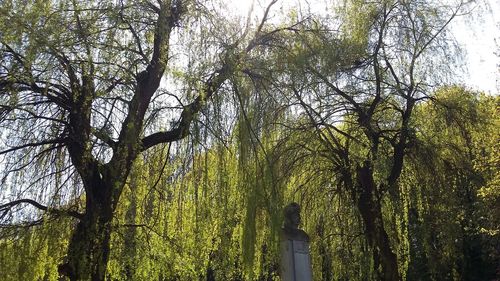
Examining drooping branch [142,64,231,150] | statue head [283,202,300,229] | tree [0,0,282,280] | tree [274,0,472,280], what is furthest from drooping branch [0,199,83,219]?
tree [274,0,472,280]

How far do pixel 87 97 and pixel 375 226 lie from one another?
5.08 meters

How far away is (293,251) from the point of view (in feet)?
19.2

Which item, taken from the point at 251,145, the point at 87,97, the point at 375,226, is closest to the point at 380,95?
the point at 375,226

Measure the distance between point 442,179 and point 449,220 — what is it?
698mm

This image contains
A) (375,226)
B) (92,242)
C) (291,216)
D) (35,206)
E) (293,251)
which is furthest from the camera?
(375,226)

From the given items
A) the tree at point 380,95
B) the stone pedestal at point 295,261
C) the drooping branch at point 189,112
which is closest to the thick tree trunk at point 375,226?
the tree at point 380,95

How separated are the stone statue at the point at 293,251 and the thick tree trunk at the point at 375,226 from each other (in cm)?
306

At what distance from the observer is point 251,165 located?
21.4 ft

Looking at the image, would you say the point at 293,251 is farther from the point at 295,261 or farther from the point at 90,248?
the point at 90,248

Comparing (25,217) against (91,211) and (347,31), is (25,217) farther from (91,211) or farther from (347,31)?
(347,31)

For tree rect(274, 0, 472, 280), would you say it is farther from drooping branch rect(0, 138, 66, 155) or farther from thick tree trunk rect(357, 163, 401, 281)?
drooping branch rect(0, 138, 66, 155)

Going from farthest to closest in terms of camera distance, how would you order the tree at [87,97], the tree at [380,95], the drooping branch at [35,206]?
the tree at [380,95]
the drooping branch at [35,206]
the tree at [87,97]

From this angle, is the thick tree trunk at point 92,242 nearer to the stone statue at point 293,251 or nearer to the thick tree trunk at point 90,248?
the thick tree trunk at point 90,248

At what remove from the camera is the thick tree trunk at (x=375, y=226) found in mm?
8852
